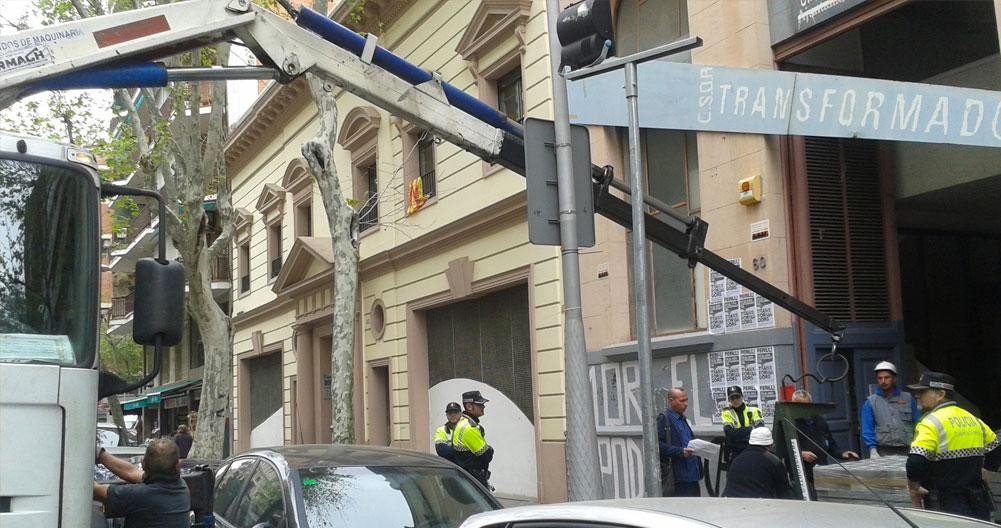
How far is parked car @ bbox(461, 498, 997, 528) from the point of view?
3480 mm

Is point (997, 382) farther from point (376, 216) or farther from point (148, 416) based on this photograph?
point (148, 416)

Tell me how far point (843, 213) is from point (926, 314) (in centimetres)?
465

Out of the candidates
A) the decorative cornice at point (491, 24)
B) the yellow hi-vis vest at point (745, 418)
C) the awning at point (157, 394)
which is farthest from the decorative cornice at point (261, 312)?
the yellow hi-vis vest at point (745, 418)

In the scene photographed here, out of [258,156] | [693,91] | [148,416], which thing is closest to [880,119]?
[693,91]

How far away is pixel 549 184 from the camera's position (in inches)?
310

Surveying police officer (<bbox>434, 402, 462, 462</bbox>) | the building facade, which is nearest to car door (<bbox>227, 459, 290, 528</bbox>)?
police officer (<bbox>434, 402, 462, 462</bbox>)

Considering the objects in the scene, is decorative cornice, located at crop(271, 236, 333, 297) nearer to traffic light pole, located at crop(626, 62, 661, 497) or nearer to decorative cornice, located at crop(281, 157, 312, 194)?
decorative cornice, located at crop(281, 157, 312, 194)

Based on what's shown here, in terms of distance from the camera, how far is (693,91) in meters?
10.6

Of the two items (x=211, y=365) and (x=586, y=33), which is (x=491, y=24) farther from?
(x=586, y=33)

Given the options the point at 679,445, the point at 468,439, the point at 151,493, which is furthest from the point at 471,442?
the point at 151,493

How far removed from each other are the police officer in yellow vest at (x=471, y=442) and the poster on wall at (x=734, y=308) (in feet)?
9.86

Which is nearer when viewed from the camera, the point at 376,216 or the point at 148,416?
the point at 376,216

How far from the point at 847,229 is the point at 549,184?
5695mm

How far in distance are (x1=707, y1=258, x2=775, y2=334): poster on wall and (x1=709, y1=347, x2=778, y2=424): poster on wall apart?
28cm
